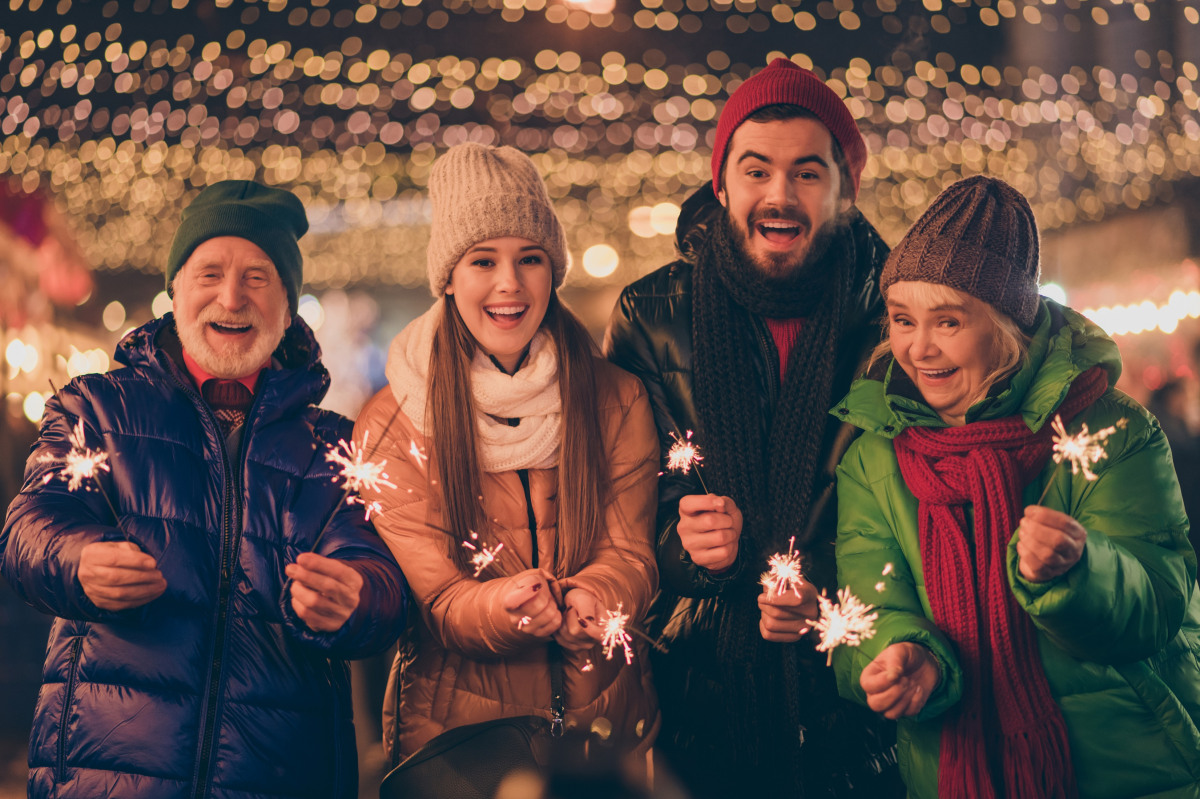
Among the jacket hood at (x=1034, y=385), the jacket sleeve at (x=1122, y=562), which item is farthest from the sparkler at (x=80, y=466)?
the jacket sleeve at (x=1122, y=562)

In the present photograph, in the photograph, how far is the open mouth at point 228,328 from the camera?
1954 millimetres

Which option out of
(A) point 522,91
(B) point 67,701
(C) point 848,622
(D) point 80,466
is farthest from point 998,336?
(A) point 522,91

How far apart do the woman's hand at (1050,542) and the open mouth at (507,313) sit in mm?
1125

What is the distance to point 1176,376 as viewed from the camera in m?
7.67

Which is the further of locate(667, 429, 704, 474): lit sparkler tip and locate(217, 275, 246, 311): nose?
locate(667, 429, 704, 474): lit sparkler tip

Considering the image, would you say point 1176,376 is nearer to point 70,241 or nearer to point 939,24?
point 939,24

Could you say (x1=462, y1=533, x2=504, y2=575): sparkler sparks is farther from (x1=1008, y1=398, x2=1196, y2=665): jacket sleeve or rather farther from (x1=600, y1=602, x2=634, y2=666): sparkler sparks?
(x1=1008, y1=398, x2=1196, y2=665): jacket sleeve

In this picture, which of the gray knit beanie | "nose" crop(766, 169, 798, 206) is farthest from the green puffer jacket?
"nose" crop(766, 169, 798, 206)

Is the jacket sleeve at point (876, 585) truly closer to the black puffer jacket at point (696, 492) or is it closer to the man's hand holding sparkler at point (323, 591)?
the black puffer jacket at point (696, 492)

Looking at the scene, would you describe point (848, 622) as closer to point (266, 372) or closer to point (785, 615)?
point (785, 615)

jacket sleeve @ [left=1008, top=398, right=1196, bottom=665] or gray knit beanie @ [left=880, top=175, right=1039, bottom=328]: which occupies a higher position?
gray knit beanie @ [left=880, top=175, right=1039, bottom=328]

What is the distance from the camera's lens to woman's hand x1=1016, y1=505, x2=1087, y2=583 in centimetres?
136

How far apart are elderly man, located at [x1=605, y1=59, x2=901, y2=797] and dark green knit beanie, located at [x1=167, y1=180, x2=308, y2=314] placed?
0.96 meters

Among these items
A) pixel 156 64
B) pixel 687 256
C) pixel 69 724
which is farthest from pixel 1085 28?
pixel 69 724
